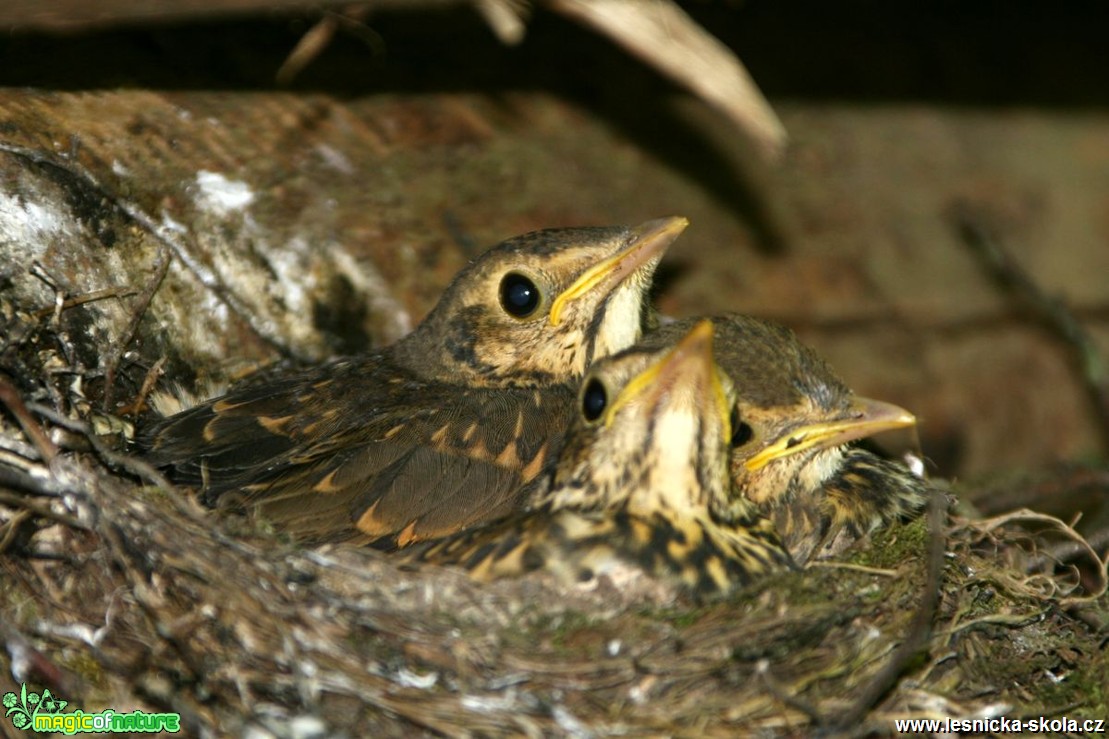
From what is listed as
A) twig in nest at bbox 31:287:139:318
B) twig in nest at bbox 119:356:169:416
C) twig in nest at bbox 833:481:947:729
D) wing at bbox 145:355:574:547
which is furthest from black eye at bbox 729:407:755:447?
twig in nest at bbox 31:287:139:318

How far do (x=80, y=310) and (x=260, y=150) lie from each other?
34.4 inches

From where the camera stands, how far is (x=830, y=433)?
10.5ft

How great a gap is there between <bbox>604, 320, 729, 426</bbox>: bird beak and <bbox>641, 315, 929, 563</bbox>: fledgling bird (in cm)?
38

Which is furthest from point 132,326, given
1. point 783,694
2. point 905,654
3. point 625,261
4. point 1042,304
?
point 1042,304

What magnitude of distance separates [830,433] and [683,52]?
0.98m

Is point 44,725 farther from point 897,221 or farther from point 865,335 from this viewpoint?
point 897,221

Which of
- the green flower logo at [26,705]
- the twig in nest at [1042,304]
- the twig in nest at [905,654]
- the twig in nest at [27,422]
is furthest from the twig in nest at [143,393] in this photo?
the twig in nest at [1042,304]

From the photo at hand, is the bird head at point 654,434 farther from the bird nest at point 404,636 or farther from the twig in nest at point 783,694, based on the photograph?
A: the twig in nest at point 783,694

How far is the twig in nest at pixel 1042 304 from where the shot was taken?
4.67 m

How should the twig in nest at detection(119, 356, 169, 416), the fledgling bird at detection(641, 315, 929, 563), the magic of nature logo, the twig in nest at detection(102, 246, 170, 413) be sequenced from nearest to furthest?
the magic of nature logo → the fledgling bird at detection(641, 315, 929, 563) → the twig in nest at detection(102, 246, 170, 413) → the twig in nest at detection(119, 356, 169, 416)

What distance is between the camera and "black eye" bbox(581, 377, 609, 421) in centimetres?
285

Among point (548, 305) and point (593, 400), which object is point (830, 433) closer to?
point (593, 400)

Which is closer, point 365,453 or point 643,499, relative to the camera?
point 643,499

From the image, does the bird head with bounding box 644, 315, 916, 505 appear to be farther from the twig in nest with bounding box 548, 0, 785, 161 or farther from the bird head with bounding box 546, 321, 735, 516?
the twig in nest with bounding box 548, 0, 785, 161
